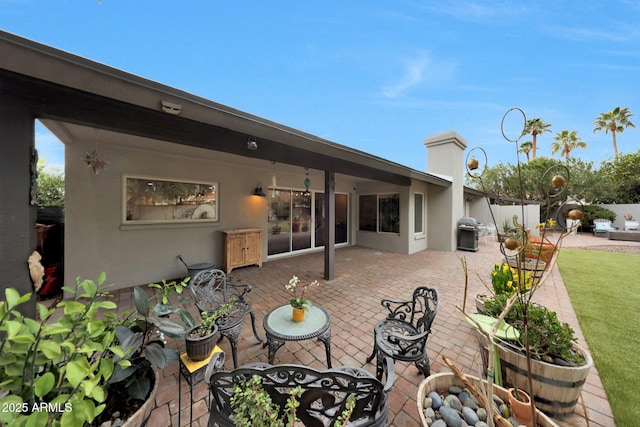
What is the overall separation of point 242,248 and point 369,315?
352 cm

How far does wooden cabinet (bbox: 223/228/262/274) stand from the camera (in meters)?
5.30

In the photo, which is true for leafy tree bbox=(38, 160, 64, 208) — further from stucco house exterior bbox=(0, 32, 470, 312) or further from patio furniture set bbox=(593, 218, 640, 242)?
patio furniture set bbox=(593, 218, 640, 242)

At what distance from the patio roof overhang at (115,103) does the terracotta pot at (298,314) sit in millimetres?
2223

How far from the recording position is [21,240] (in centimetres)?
184

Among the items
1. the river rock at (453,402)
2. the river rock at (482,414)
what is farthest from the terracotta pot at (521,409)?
the river rock at (453,402)

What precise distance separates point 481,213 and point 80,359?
57.2 ft

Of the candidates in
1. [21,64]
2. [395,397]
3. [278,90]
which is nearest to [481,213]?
[278,90]

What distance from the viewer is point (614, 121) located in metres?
18.3

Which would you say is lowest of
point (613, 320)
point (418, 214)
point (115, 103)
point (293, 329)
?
point (613, 320)

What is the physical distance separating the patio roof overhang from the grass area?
13.4ft

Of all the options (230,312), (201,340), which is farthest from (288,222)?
(201,340)

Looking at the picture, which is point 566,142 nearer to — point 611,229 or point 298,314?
point 611,229

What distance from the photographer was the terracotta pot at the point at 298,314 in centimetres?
235

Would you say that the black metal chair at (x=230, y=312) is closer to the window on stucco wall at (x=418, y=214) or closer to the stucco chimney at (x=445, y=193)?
the window on stucco wall at (x=418, y=214)
